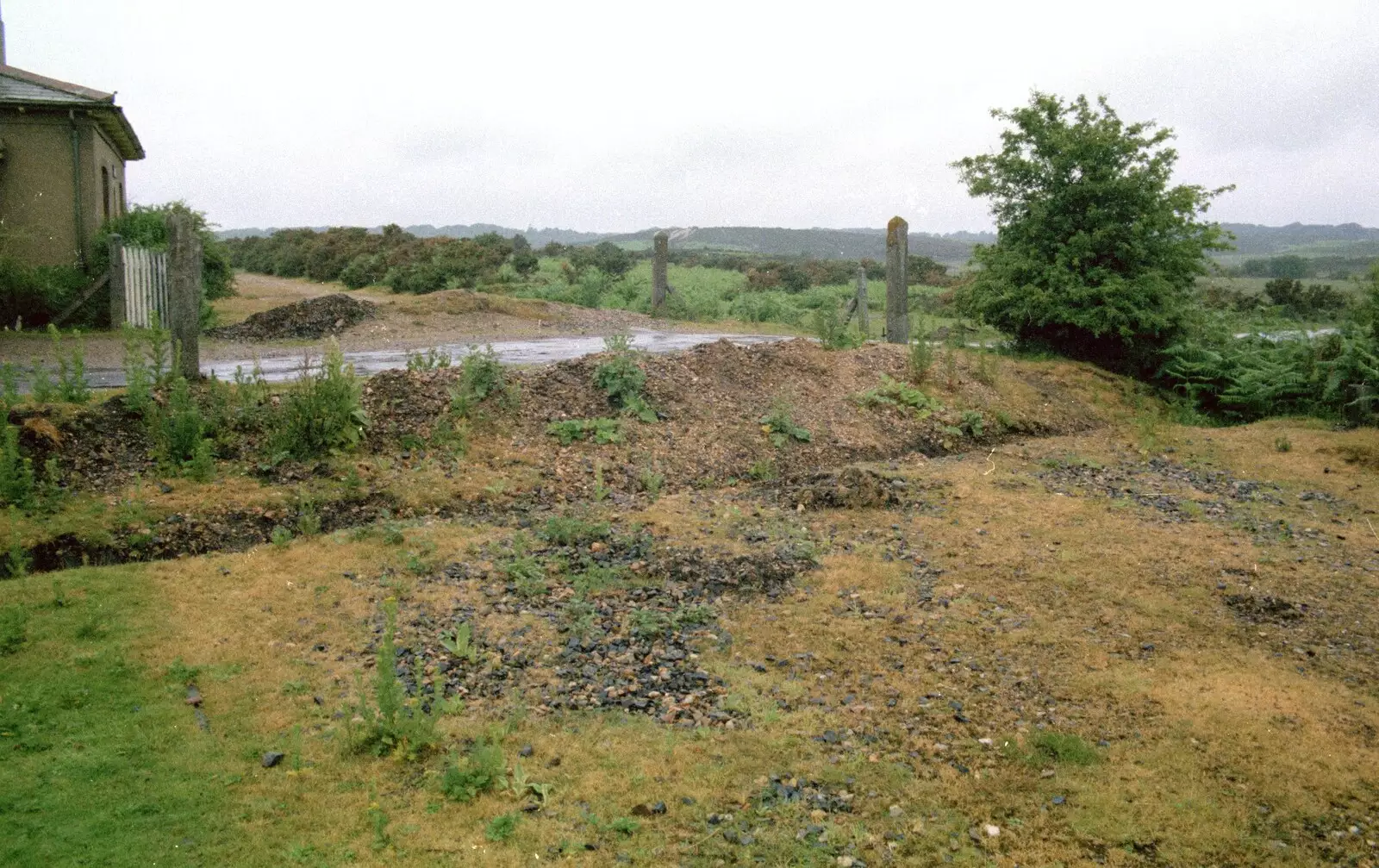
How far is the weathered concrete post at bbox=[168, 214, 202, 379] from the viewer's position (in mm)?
9992

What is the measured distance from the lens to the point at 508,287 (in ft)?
100

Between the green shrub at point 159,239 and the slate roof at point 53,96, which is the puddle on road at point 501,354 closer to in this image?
the green shrub at point 159,239

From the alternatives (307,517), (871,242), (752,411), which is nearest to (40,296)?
(307,517)

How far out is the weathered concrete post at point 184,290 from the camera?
9.99m

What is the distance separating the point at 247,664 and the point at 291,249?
4627 centimetres

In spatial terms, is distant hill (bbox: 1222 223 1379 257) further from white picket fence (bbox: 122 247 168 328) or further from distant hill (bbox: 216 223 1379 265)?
white picket fence (bbox: 122 247 168 328)

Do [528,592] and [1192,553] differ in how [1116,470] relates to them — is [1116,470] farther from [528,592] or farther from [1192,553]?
[528,592]

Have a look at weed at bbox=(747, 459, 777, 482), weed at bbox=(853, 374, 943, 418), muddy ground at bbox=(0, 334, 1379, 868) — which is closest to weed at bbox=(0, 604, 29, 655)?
muddy ground at bbox=(0, 334, 1379, 868)

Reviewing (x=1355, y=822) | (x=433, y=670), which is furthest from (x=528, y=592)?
(x=1355, y=822)

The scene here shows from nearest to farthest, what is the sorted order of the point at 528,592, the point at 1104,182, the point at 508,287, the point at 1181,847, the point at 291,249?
the point at 1181,847, the point at 528,592, the point at 1104,182, the point at 508,287, the point at 291,249

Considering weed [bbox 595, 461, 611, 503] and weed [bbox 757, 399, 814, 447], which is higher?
weed [bbox 757, 399, 814, 447]

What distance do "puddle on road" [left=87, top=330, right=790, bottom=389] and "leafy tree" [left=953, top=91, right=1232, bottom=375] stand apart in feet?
14.1

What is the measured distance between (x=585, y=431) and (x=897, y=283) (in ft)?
23.7

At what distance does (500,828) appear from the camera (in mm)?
4102
